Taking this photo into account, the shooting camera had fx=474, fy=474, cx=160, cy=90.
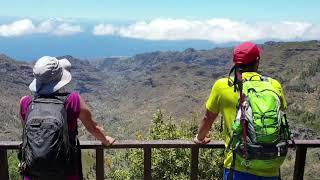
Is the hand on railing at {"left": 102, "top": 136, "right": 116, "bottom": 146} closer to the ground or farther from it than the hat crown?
closer to the ground

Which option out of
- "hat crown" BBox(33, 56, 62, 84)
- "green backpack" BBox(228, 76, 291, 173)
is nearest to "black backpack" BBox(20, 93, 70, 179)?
"hat crown" BBox(33, 56, 62, 84)

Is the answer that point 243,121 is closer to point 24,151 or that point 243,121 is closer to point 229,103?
point 229,103

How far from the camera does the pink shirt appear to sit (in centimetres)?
463

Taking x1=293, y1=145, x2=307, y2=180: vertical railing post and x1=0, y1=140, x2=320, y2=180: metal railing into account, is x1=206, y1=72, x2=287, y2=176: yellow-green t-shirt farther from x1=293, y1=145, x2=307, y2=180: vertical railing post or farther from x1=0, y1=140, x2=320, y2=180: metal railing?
x1=293, y1=145, x2=307, y2=180: vertical railing post

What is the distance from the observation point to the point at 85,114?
4.75 metres

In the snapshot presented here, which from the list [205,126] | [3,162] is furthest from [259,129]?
[3,162]

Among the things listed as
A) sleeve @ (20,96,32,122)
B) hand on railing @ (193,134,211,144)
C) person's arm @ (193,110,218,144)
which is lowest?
hand on railing @ (193,134,211,144)

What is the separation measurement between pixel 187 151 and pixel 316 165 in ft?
119

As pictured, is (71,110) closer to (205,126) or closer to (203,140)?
(205,126)

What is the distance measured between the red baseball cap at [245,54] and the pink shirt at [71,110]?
1623 mm

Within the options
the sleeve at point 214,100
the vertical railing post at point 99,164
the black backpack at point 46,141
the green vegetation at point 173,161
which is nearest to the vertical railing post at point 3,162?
the vertical railing post at point 99,164

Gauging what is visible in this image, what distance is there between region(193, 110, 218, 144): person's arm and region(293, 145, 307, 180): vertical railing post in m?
1.29

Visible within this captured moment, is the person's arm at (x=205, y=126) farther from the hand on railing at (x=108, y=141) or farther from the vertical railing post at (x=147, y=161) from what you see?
the hand on railing at (x=108, y=141)

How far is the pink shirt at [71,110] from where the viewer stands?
4.63m
